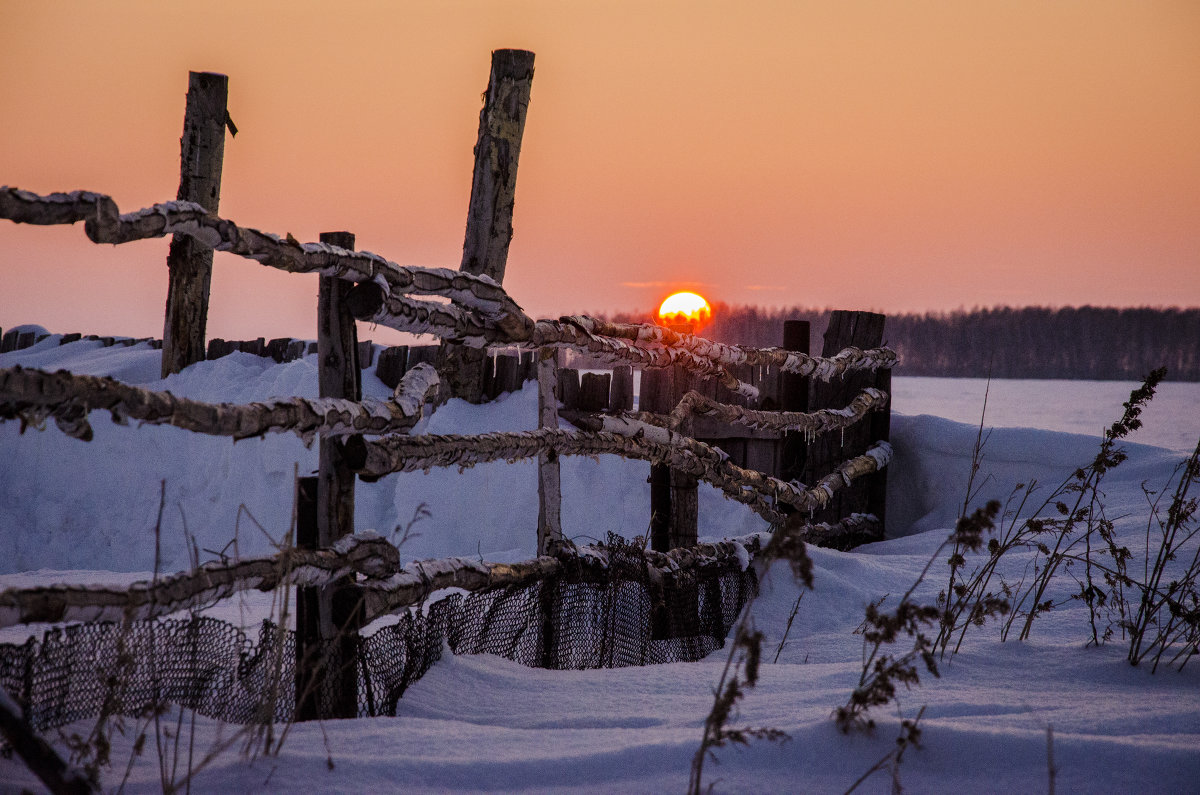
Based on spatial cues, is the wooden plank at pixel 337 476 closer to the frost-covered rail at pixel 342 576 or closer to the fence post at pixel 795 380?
the frost-covered rail at pixel 342 576

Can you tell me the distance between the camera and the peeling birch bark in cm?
159

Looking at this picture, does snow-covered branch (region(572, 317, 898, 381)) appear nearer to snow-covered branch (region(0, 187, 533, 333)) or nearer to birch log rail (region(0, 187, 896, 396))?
birch log rail (region(0, 187, 896, 396))

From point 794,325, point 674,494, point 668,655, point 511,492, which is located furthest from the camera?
point 511,492

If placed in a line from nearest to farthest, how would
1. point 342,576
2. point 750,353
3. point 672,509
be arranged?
1. point 342,576
2. point 672,509
3. point 750,353

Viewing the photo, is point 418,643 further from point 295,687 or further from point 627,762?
point 627,762

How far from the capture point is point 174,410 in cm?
182

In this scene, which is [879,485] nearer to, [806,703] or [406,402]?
[806,703]

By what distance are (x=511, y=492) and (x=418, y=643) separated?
501cm

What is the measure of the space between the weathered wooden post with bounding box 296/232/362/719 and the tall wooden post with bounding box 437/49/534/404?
4.72m

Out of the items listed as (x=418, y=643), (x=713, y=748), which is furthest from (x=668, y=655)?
(x=713, y=748)

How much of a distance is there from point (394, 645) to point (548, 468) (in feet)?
3.80

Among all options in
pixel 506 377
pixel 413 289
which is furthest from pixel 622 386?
pixel 413 289

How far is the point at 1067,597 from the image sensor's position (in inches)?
145

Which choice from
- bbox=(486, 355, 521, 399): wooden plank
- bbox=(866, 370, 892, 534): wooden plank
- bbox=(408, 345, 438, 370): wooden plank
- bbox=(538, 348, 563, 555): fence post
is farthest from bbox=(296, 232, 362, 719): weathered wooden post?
bbox=(408, 345, 438, 370): wooden plank
